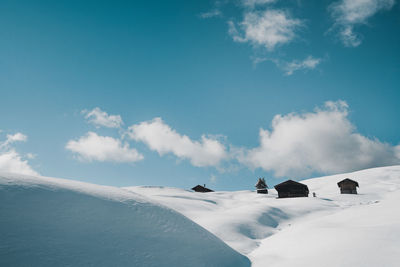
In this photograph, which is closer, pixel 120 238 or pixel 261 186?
pixel 120 238

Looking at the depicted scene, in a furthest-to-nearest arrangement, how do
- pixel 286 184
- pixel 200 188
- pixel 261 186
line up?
pixel 200 188 → pixel 261 186 → pixel 286 184

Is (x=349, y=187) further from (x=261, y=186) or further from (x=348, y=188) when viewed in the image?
(x=261, y=186)

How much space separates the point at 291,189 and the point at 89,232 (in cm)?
3993

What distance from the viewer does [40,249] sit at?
347cm

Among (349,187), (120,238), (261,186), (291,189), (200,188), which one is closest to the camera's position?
(120,238)

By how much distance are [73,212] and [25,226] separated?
87 cm

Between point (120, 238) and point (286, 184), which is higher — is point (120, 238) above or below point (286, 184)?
below

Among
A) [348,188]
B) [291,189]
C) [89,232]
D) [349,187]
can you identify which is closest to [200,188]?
[291,189]

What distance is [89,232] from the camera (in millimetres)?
4238

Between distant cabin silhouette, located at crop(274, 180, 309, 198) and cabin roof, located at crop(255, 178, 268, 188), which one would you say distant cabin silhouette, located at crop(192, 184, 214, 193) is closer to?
cabin roof, located at crop(255, 178, 268, 188)

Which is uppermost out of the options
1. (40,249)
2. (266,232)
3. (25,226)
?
(25,226)

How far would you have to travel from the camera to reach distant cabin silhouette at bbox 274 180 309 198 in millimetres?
38906

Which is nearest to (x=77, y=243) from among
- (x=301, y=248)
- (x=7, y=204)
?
(x=7, y=204)

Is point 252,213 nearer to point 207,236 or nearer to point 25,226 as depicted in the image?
point 207,236
